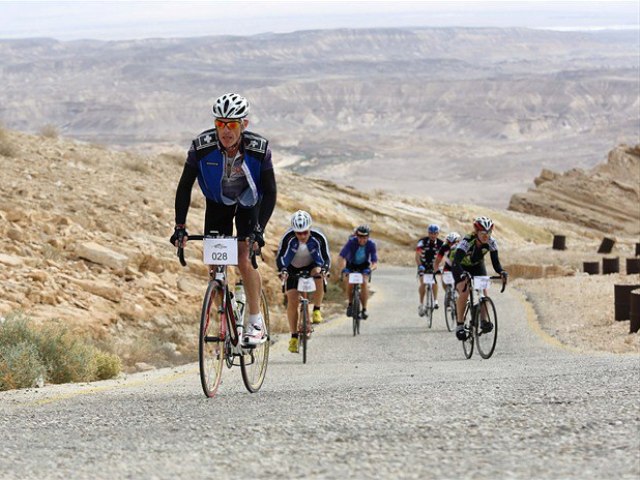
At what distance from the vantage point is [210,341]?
7914 millimetres

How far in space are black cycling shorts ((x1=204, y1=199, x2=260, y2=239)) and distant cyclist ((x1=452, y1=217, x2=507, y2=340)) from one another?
5.27m

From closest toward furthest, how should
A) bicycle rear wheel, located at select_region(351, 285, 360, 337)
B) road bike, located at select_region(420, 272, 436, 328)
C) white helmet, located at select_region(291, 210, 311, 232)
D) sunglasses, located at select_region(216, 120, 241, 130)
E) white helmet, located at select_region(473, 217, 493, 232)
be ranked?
sunglasses, located at select_region(216, 120, 241, 130) → white helmet, located at select_region(291, 210, 311, 232) → white helmet, located at select_region(473, 217, 493, 232) → bicycle rear wheel, located at select_region(351, 285, 360, 337) → road bike, located at select_region(420, 272, 436, 328)

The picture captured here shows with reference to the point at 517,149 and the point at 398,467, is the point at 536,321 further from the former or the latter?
the point at 517,149

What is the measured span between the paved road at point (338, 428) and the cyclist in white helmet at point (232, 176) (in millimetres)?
1271

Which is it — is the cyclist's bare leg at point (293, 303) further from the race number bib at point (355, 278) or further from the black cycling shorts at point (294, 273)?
the race number bib at point (355, 278)

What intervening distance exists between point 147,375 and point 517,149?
578 ft

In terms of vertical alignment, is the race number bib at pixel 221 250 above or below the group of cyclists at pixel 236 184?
below

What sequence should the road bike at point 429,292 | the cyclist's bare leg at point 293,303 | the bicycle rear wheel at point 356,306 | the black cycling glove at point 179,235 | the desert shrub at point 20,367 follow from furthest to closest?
the road bike at point 429,292
the bicycle rear wheel at point 356,306
the cyclist's bare leg at point 293,303
the desert shrub at point 20,367
the black cycling glove at point 179,235

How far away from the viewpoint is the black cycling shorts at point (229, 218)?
7.84 metres

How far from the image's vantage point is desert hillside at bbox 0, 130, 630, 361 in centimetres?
1659

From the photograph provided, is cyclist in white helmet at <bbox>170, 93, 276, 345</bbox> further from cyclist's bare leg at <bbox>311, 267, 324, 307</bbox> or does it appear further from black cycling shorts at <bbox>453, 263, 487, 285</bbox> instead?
black cycling shorts at <bbox>453, 263, 487, 285</bbox>

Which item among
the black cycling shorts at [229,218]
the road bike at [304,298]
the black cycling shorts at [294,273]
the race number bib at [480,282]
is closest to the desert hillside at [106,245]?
the road bike at [304,298]

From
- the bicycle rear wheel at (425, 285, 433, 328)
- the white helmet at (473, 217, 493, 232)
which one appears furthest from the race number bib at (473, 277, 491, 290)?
the bicycle rear wheel at (425, 285, 433, 328)

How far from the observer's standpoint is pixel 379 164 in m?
165
